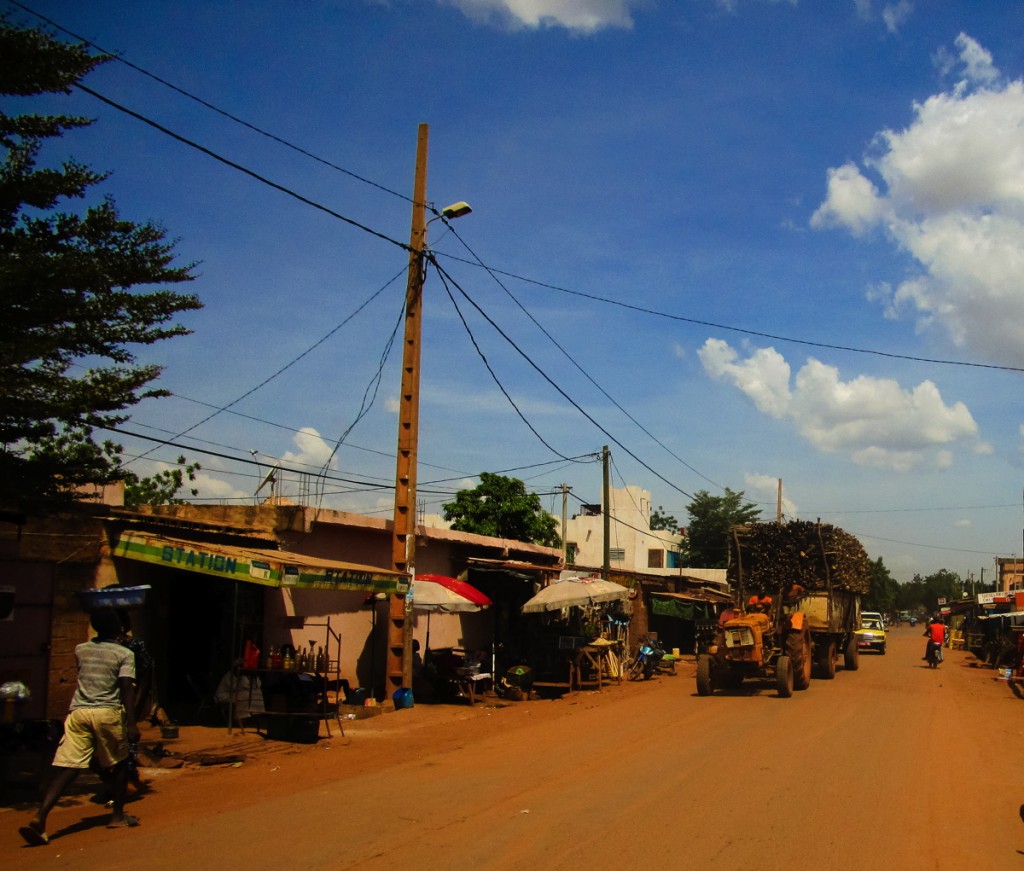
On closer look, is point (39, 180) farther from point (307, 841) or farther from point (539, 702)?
point (539, 702)

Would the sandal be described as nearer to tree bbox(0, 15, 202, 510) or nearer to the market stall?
tree bbox(0, 15, 202, 510)

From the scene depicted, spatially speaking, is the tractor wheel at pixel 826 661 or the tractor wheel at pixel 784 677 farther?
the tractor wheel at pixel 826 661

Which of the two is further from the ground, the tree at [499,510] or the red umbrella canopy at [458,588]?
the tree at [499,510]

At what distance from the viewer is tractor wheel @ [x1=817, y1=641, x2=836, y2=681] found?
24.2 meters

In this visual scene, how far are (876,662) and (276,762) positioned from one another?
27.8m

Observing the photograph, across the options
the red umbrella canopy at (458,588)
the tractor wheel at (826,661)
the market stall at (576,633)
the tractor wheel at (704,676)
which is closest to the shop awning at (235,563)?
the red umbrella canopy at (458,588)

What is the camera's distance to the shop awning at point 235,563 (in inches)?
458

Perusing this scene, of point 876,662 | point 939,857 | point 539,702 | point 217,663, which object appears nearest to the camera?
point 939,857

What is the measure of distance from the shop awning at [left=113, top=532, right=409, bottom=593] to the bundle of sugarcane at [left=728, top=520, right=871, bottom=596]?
14.4 m

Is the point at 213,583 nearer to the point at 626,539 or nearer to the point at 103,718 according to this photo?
the point at 103,718

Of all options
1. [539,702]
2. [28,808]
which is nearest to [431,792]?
[28,808]

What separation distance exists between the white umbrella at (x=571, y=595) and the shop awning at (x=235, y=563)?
26.3 feet

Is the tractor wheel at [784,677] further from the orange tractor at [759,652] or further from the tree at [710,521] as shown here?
the tree at [710,521]

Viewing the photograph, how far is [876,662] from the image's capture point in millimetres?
33906
